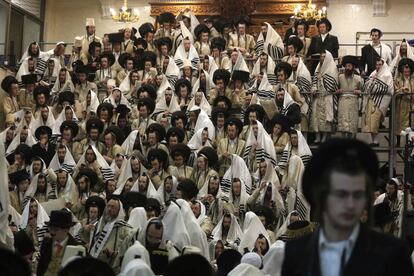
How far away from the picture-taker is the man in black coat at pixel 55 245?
9.09 m

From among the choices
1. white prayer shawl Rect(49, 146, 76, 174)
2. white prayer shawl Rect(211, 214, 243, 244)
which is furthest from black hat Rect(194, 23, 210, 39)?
white prayer shawl Rect(211, 214, 243, 244)

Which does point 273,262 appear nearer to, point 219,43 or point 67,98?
point 67,98

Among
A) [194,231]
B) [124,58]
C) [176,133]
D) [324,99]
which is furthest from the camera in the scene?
[124,58]

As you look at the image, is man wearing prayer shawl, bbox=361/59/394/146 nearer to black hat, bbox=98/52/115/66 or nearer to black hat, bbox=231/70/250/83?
black hat, bbox=231/70/250/83

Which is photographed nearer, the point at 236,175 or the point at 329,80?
the point at 236,175

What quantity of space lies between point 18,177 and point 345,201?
47.1ft

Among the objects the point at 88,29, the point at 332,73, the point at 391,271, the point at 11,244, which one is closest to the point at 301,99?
the point at 332,73

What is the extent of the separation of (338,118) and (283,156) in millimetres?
1981

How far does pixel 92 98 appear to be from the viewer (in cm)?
2075

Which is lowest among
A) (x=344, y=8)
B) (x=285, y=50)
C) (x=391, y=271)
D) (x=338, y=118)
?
(x=391, y=271)

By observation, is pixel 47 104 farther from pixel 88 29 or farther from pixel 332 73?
pixel 332 73

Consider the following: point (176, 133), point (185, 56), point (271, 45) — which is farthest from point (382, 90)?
point (185, 56)

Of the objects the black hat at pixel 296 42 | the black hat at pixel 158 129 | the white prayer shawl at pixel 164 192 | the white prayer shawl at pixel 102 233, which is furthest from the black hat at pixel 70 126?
the white prayer shawl at pixel 102 233

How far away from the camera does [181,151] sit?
17609 mm
